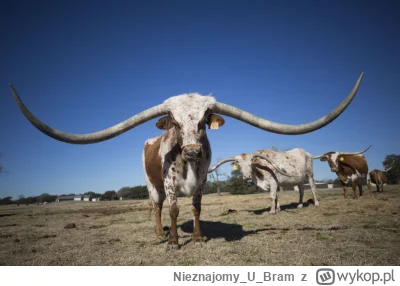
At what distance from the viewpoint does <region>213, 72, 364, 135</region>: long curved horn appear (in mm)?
2572

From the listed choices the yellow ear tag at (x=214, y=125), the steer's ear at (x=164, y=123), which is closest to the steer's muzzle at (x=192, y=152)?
the yellow ear tag at (x=214, y=125)

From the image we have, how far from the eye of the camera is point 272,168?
8000 millimetres

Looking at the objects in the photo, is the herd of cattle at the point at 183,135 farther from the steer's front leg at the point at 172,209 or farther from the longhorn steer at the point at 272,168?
the longhorn steer at the point at 272,168

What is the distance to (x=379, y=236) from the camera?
3.41 meters

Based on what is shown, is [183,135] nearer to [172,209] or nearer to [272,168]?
[172,209]

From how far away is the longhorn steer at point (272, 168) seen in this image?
313 inches

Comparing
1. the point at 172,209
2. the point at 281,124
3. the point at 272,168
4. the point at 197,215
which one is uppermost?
the point at 281,124

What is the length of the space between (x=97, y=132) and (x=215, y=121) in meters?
1.67

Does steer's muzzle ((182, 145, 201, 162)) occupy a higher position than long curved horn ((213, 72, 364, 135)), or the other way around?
long curved horn ((213, 72, 364, 135))

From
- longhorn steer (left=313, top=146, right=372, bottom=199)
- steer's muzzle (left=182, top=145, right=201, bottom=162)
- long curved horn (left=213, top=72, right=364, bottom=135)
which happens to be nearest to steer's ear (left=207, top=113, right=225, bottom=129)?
long curved horn (left=213, top=72, right=364, bottom=135)

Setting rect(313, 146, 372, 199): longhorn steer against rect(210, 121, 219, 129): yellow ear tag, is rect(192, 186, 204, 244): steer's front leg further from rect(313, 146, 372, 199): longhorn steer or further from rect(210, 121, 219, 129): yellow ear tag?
rect(313, 146, 372, 199): longhorn steer

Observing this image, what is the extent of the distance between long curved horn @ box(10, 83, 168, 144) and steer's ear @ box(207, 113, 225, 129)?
0.69m

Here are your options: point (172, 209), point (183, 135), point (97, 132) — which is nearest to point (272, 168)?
point (172, 209)
